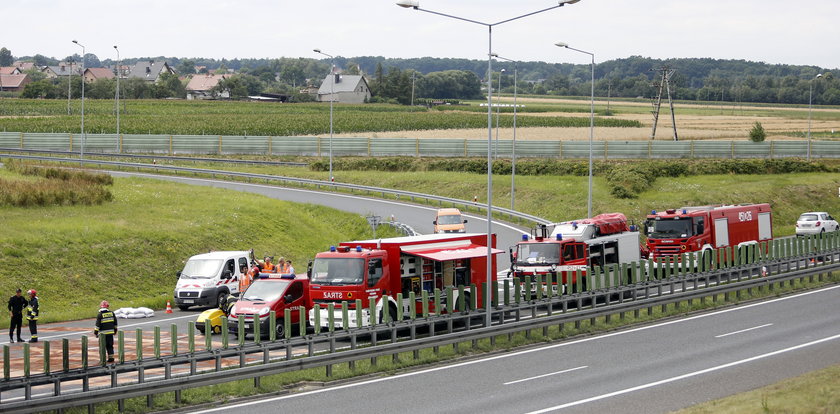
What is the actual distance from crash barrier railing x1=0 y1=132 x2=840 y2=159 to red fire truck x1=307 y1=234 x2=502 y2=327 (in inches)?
2010

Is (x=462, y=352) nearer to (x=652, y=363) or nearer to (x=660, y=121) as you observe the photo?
(x=652, y=363)

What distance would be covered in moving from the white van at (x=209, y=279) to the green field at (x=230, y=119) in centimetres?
6911

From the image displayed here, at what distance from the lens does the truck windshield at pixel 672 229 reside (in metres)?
40.8

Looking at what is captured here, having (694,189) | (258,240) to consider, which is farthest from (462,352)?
(694,189)

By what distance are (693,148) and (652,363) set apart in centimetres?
6162

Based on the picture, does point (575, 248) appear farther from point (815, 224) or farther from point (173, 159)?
point (173, 159)

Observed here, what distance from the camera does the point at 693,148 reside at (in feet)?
269

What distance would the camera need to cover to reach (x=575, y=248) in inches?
1362

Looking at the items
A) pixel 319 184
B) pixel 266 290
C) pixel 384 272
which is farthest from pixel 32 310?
pixel 319 184

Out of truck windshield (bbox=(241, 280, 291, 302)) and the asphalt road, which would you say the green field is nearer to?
truck windshield (bbox=(241, 280, 291, 302))

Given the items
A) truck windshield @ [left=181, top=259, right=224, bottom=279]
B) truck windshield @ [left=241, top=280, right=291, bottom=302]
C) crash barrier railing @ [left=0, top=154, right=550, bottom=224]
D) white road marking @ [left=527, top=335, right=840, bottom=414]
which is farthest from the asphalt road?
crash barrier railing @ [left=0, top=154, right=550, bottom=224]

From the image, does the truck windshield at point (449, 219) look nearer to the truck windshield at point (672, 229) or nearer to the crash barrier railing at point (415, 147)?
the truck windshield at point (672, 229)

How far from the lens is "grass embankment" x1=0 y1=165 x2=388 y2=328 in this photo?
115 feet

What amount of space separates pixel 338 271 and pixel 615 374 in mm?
8349
